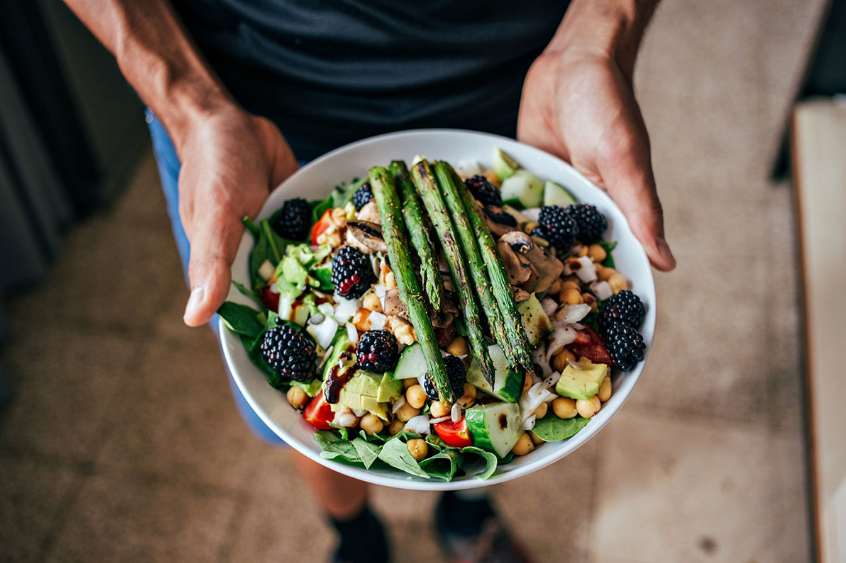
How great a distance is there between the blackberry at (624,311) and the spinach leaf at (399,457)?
0.60 meters

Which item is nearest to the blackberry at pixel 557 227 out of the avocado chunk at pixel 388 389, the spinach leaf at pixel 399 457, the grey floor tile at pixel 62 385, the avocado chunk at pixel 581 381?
the avocado chunk at pixel 581 381

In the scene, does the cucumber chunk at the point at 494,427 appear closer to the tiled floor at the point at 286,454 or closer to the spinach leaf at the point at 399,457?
the spinach leaf at the point at 399,457

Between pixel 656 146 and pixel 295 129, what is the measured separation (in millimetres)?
2696

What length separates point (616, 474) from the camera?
3.02 meters

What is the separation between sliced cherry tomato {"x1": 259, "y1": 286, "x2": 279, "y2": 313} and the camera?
1837 millimetres

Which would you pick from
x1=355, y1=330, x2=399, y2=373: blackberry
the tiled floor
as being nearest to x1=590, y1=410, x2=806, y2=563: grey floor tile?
the tiled floor

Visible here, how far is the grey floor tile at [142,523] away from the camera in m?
2.86

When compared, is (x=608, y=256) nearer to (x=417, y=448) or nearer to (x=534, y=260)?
(x=534, y=260)

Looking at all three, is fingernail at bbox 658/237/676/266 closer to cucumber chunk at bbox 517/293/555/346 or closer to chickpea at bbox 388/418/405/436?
cucumber chunk at bbox 517/293/555/346

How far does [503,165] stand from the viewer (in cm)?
200

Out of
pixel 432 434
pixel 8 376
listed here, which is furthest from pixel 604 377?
pixel 8 376

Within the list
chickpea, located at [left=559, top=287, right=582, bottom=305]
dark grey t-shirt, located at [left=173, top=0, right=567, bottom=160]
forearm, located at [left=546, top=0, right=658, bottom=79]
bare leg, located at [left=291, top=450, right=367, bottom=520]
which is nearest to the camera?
chickpea, located at [left=559, top=287, right=582, bottom=305]

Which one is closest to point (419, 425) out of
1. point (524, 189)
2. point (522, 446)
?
point (522, 446)

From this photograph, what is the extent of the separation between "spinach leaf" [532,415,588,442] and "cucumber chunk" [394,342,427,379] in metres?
0.32
